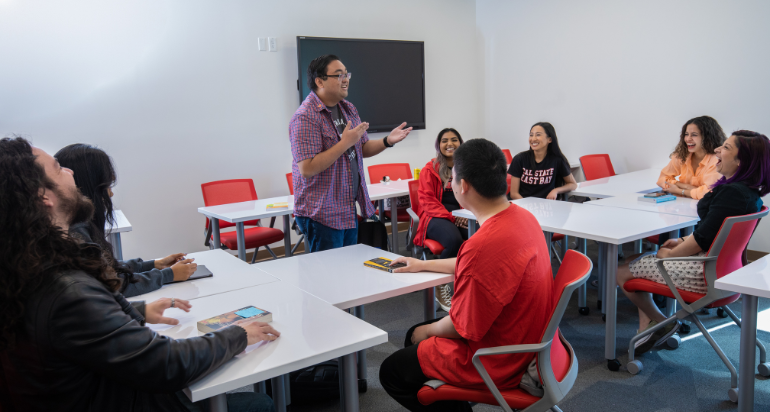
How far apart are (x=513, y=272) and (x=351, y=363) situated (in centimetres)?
56

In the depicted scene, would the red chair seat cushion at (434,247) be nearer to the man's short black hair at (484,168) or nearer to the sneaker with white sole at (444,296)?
the sneaker with white sole at (444,296)

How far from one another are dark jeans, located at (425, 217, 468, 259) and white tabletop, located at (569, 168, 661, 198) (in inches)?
46.0

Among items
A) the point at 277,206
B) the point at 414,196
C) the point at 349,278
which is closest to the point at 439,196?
the point at 414,196

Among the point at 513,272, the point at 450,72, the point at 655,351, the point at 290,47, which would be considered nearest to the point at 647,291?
the point at 655,351

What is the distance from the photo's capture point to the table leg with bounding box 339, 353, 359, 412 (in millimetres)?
1608

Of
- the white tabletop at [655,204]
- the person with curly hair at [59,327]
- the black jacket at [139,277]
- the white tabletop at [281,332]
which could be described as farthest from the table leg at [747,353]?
the black jacket at [139,277]

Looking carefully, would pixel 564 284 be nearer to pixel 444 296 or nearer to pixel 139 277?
pixel 139 277

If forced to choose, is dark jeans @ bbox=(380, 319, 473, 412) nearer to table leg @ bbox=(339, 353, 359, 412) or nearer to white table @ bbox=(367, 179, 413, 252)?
table leg @ bbox=(339, 353, 359, 412)

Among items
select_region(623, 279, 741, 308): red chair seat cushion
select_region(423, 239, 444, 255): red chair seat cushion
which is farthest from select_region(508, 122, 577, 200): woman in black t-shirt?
select_region(623, 279, 741, 308): red chair seat cushion

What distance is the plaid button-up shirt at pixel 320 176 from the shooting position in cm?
264

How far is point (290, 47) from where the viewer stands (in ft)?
17.9

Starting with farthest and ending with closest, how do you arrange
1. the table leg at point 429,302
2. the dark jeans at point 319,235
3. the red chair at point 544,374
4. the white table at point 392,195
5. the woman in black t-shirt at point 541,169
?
the white table at point 392,195
the woman in black t-shirt at point 541,169
the dark jeans at point 319,235
the table leg at point 429,302
the red chair at point 544,374

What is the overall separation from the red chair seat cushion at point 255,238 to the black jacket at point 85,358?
3.00 m

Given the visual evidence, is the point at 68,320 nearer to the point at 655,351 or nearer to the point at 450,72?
the point at 655,351
